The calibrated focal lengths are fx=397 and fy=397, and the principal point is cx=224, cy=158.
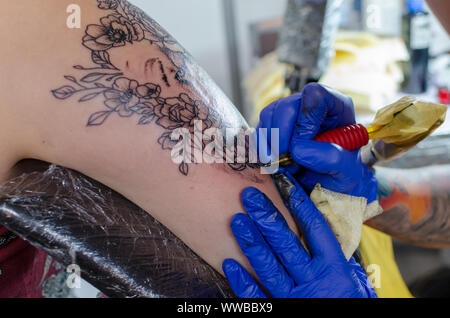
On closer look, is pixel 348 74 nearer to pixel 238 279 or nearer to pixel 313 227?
pixel 313 227

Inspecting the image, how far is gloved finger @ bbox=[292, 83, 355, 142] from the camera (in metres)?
0.86

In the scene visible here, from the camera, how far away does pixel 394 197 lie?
1191 mm

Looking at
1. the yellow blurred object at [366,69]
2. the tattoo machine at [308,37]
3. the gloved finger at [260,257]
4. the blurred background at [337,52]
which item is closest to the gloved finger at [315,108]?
the gloved finger at [260,257]

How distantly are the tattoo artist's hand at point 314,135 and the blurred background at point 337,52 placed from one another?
2.30ft

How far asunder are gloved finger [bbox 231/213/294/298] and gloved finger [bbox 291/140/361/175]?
186mm

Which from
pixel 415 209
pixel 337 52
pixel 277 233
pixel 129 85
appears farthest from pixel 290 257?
pixel 337 52

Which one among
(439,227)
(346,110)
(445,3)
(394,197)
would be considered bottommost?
(439,227)

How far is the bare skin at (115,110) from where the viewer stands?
2.38 feet

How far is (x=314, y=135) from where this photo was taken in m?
0.90

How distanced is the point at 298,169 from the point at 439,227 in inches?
24.2

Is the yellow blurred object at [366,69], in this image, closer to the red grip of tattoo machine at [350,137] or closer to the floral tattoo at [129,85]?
the red grip of tattoo machine at [350,137]
